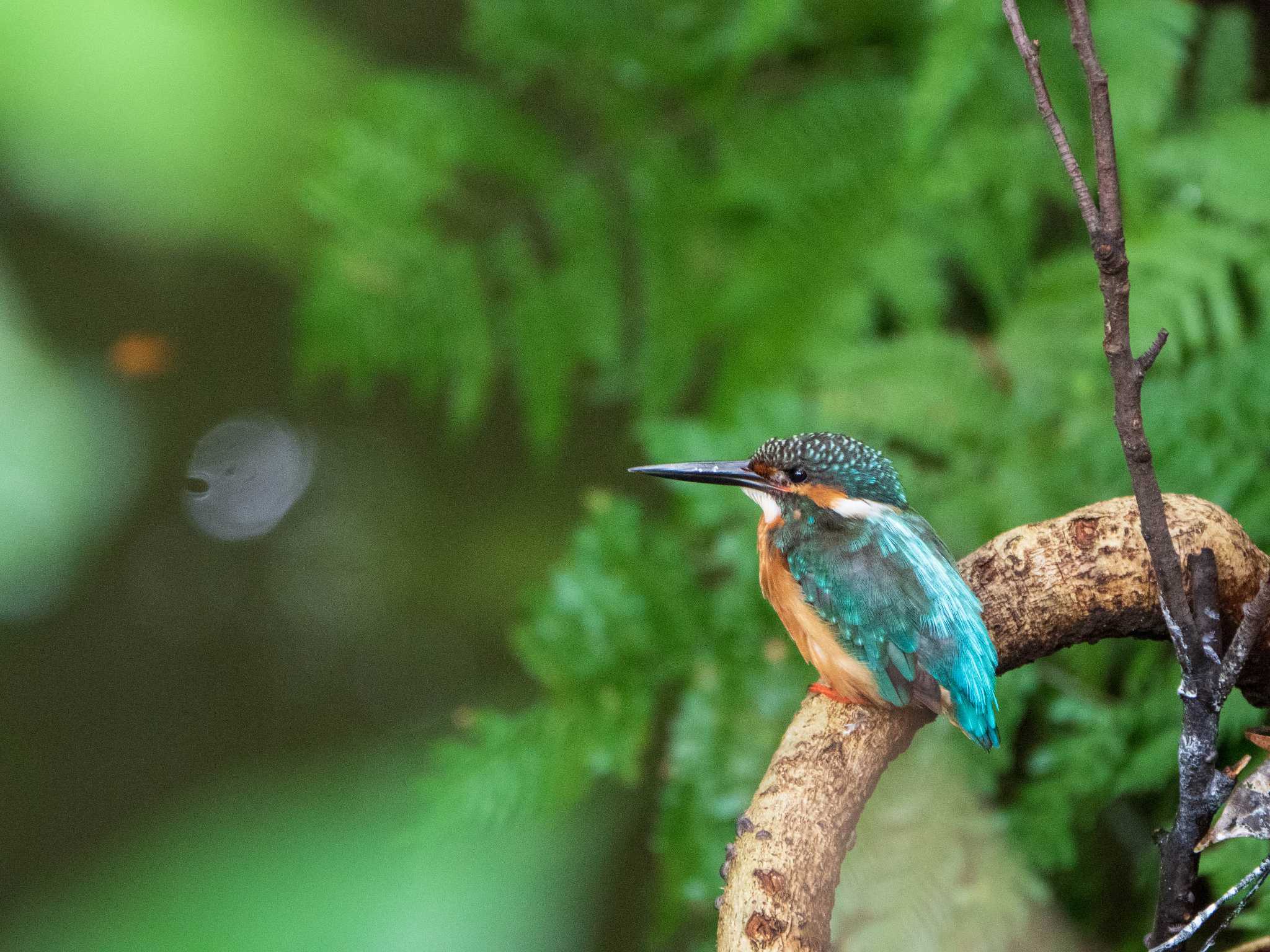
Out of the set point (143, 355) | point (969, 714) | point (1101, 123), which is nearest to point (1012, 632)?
point (969, 714)

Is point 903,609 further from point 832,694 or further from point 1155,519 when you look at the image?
point 1155,519

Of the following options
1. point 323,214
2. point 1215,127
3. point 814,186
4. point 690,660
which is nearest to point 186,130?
point 323,214

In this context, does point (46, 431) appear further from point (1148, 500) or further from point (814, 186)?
point (1148, 500)

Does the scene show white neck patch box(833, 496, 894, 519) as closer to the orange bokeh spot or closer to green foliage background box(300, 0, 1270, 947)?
green foliage background box(300, 0, 1270, 947)

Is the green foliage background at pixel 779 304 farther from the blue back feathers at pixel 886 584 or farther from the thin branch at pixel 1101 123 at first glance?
the thin branch at pixel 1101 123

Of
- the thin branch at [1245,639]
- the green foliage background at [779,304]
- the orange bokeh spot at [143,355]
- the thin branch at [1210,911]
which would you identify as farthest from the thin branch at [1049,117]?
the orange bokeh spot at [143,355]

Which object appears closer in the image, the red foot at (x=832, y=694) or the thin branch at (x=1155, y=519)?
the thin branch at (x=1155, y=519)
